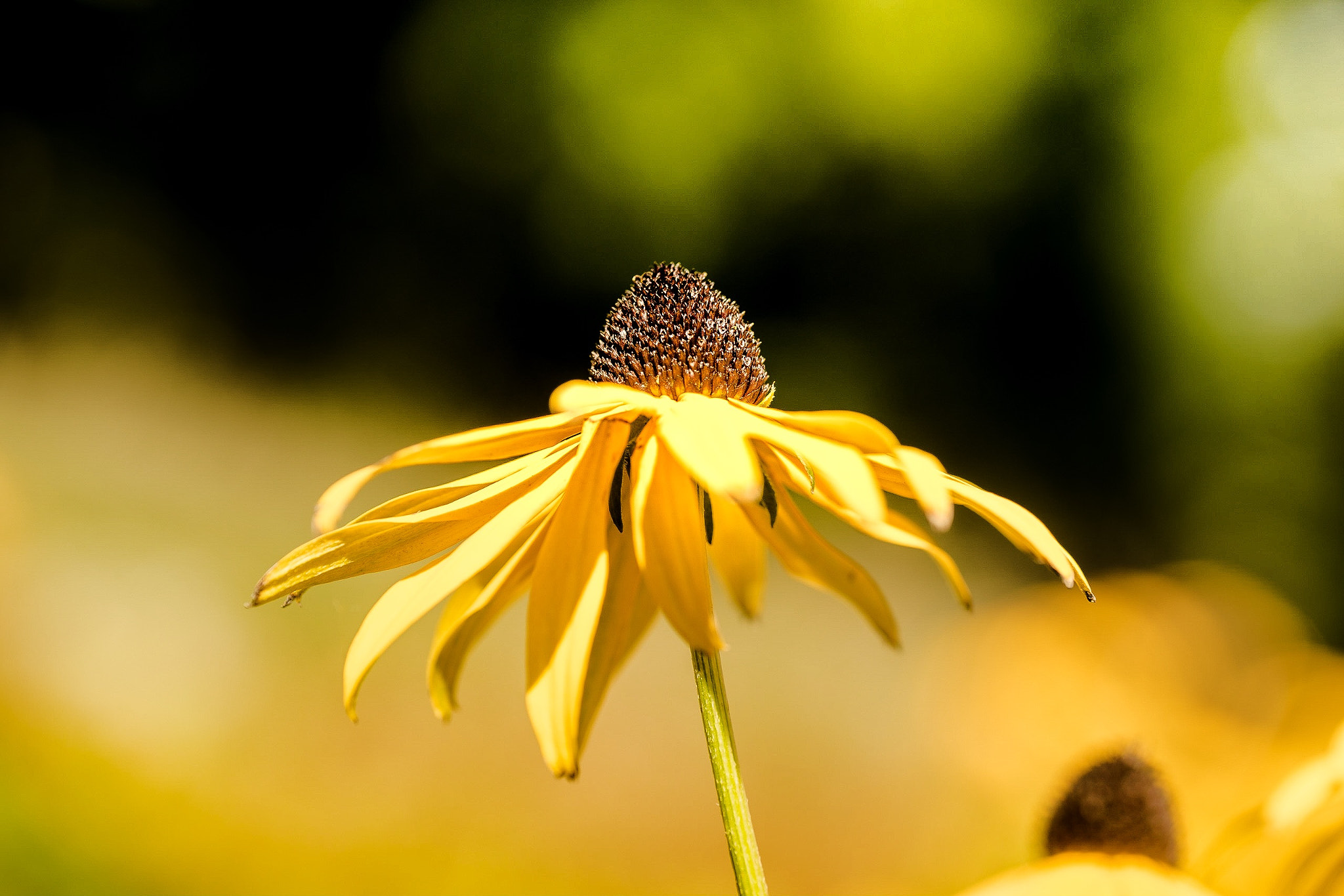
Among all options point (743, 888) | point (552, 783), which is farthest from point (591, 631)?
point (552, 783)

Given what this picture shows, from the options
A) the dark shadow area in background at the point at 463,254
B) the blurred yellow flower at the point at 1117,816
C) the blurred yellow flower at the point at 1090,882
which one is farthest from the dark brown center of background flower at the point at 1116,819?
the dark shadow area in background at the point at 463,254

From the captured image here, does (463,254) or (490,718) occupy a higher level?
(463,254)

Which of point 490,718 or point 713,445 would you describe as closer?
point 713,445

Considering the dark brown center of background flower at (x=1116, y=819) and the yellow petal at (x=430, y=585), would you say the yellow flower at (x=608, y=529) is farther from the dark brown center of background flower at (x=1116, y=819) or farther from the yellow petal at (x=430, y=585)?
the dark brown center of background flower at (x=1116, y=819)

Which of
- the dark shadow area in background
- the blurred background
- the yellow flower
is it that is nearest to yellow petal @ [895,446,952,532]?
the yellow flower

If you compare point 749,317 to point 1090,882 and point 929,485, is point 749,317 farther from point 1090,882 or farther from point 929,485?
point 929,485

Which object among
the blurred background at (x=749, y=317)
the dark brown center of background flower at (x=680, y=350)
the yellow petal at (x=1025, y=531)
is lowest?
the yellow petal at (x=1025, y=531)

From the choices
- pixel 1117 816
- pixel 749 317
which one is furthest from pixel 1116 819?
pixel 749 317

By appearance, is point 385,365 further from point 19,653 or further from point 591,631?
point 591,631
